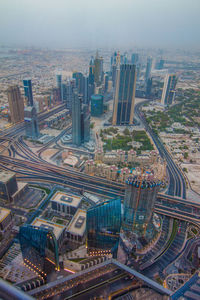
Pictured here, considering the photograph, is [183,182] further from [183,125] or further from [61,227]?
[183,125]

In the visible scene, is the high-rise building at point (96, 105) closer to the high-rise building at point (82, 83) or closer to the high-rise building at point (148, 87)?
the high-rise building at point (82, 83)

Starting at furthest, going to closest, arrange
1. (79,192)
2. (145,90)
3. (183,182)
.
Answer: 1. (145,90)
2. (183,182)
3. (79,192)

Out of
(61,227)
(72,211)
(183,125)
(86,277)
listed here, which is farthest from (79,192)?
(183,125)

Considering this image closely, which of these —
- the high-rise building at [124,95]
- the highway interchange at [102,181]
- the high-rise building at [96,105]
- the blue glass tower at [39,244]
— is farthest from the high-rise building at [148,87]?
the blue glass tower at [39,244]

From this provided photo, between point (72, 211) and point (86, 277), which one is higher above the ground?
point (86, 277)

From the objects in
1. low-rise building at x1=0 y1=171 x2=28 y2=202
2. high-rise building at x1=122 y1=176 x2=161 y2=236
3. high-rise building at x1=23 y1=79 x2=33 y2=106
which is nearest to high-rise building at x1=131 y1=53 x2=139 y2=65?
high-rise building at x1=23 y1=79 x2=33 y2=106

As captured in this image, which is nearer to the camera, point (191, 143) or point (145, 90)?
point (191, 143)
